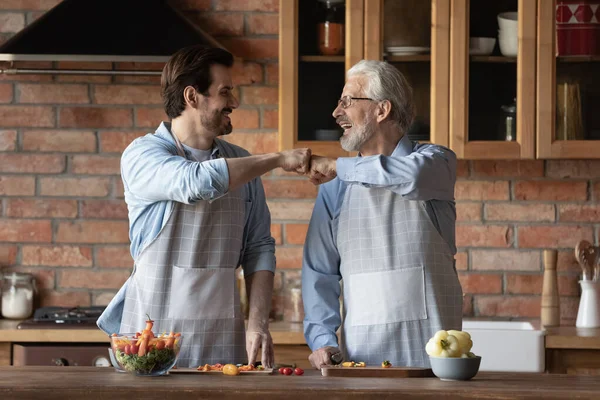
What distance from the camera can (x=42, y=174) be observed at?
12.9ft

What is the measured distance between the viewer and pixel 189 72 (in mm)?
2674

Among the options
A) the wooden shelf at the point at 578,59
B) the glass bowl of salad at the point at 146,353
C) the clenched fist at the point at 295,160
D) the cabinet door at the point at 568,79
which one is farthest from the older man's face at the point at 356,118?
the wooden shelf at the point at 578,59

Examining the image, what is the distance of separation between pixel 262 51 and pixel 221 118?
4.20 ft

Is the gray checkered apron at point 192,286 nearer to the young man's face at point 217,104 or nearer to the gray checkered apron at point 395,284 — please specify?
the young man's face at point 217,104

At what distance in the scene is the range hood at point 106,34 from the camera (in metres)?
3.46

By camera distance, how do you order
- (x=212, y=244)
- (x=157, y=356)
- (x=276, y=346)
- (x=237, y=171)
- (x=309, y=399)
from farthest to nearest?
(x=276, y=346) → (x=212, y=244) → (x=237, y=171) → (x=157, y=356) → (x=309, y=399)

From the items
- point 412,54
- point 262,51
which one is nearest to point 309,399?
point 412,54

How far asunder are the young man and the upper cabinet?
928 millimetres

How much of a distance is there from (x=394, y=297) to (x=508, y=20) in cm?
145

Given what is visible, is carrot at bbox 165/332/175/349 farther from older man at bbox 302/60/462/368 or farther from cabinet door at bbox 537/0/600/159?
cabinet door at bbox 537/0/600/159

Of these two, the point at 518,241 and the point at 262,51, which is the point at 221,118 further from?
the point at 518,241

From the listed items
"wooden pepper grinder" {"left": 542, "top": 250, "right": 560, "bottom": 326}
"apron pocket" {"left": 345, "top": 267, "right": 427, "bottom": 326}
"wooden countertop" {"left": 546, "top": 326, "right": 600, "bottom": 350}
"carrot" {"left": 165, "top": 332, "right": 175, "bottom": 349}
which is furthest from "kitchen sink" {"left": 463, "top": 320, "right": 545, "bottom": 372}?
"carrot" {"left": 165, "top": 332, "right": 175, "bottom": 349}

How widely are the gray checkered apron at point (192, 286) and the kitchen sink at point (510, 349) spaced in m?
1.05

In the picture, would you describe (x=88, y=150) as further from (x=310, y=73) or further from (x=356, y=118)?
(x=356, y=118)
